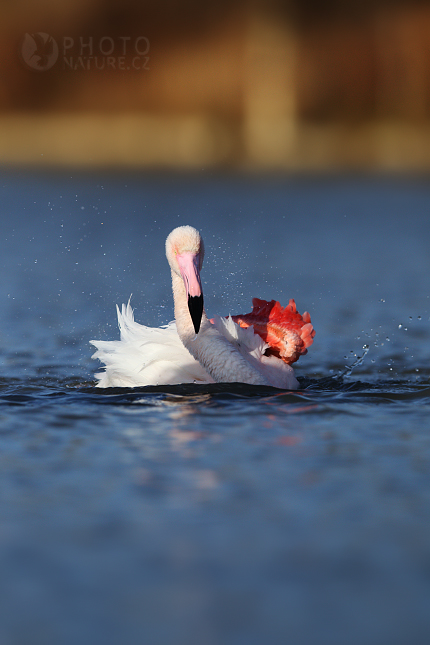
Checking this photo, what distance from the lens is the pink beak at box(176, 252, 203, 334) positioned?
242 inches

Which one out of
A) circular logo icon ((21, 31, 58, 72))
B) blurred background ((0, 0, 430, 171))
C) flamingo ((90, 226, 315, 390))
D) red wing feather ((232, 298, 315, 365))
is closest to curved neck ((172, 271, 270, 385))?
flamingo ((90, 226, 315, 390))

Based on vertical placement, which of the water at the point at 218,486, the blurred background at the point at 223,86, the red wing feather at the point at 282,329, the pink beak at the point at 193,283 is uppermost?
the blurred background at the point at 223,86

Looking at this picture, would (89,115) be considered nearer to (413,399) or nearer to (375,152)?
(375,152)

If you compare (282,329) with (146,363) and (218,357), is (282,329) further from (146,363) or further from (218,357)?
(146,363)

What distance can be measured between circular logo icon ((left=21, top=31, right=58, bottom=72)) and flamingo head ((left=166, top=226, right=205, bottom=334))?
20.2 meters

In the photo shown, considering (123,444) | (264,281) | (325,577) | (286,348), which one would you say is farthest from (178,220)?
(325,577)

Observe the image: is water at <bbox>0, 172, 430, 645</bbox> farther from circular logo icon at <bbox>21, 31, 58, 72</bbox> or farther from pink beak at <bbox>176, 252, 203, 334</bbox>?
circular logo icon at <bbox>21, 31, 58, 72</bbox>

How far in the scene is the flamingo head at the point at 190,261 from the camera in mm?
6160

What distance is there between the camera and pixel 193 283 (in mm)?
6258

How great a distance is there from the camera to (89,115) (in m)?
31.6

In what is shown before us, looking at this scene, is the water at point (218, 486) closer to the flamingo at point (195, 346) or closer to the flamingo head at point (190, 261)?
the flamingo at point (195, 346)

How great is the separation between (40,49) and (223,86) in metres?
6.28

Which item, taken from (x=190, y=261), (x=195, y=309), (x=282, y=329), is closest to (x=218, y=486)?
(x=195, y=309)

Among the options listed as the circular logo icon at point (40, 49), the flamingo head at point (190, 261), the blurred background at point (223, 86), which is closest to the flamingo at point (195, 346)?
the flamingo head at point (190, 261)
